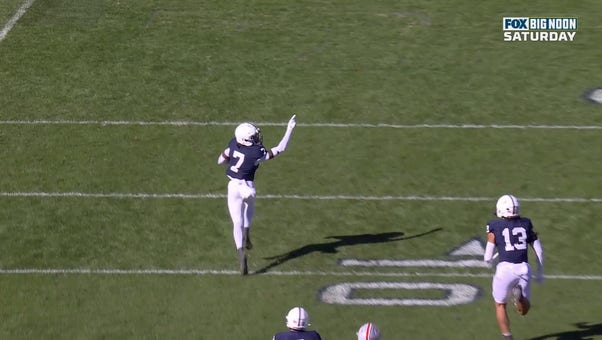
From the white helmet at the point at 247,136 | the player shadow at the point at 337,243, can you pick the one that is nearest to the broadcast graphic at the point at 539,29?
the player shadow at the point at 337,243

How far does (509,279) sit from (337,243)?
3394 mm

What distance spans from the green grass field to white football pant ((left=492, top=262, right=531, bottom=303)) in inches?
31.2

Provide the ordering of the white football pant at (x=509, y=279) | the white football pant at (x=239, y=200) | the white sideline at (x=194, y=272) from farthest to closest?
the white sideline at (x=194, y=272), the white football pant at (x=239, y=200), the white football pant at (x=509, y=279)

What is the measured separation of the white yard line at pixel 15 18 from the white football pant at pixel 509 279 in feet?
44.5

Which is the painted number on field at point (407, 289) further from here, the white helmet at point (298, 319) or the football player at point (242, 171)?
the white helmet at point (298, 319)

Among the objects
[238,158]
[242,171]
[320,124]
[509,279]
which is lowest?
[320,124]

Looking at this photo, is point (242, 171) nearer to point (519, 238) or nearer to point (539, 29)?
point (519, 238)

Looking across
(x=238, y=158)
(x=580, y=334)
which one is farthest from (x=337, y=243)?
(x=580, y=334)

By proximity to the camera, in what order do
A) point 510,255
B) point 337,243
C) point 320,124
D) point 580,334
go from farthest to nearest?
point 320,124, point 337,243, point 580,334, point 510,255

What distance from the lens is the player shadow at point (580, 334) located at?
12.2 m

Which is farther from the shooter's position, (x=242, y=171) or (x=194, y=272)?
(x=194, y=272)

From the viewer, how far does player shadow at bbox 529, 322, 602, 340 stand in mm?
12219

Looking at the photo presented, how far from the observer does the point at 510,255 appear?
38.0 ft

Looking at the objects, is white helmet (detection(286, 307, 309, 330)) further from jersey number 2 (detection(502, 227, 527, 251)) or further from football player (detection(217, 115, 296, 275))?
football player (detection(217, 115, 296, 275))
